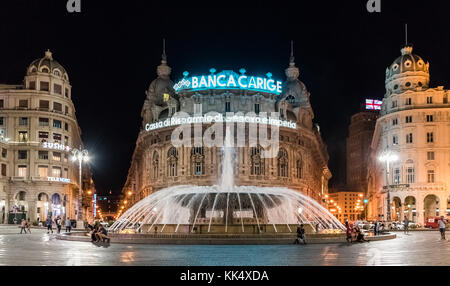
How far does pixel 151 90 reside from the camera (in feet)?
326

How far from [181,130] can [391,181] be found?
32.7 metres

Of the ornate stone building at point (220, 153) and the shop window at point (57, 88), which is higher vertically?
the shop window at point (57, 88)

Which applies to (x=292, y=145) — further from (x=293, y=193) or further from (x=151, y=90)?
(x=293, y=193)

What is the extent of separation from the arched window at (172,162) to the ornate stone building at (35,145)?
1638 cm

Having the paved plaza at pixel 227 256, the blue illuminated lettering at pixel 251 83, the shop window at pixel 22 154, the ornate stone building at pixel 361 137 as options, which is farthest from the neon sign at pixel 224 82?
the ornate stone building at pixel 361 137

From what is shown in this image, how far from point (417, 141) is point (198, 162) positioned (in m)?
32.3

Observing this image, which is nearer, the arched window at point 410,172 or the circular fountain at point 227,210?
the circular fountain at point 227,210

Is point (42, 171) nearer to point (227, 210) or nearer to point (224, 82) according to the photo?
point (224, 82)

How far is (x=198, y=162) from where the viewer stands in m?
79.5

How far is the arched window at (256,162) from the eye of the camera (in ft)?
261

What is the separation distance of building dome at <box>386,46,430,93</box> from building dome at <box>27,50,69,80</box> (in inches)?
2062

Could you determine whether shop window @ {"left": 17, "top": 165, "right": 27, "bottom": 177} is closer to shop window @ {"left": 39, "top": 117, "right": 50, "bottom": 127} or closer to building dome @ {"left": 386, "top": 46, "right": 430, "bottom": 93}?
shop window @ {"left": 39, "top": 117, "right": 50, "bottom": 127}

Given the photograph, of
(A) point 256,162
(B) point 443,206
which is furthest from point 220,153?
(B) point 443,206

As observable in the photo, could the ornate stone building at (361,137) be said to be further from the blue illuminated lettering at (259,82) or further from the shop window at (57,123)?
the shop window at (57,123)
